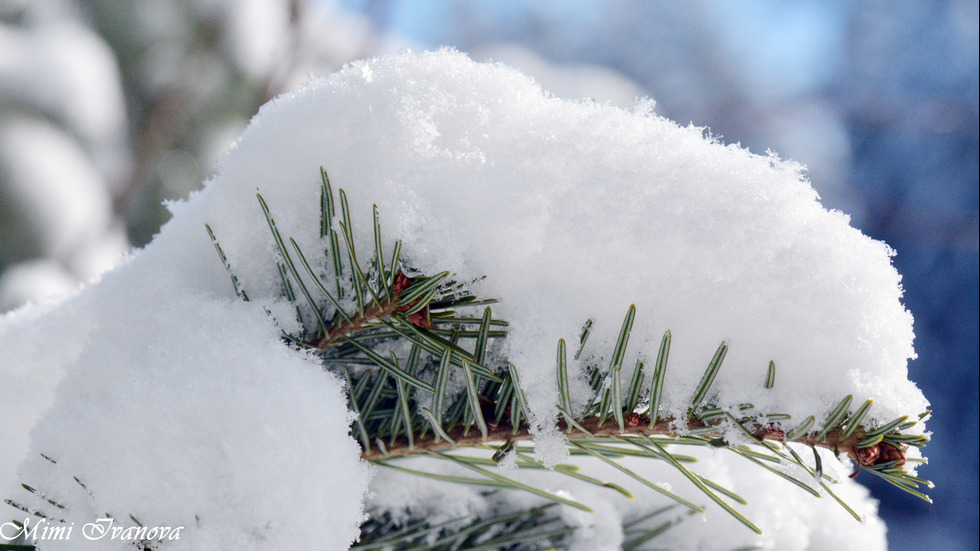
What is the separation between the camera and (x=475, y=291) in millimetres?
311

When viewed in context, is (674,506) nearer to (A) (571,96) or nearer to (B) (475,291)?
(B) (475,291)

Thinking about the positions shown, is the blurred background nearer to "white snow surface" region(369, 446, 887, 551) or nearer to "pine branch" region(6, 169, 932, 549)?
"white snow surface" region(369, 446, 887, 551)

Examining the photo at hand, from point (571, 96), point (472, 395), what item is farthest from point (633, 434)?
point (571, 96)

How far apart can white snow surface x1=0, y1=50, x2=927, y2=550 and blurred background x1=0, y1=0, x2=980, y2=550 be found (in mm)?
1329

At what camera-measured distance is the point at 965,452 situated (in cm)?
182

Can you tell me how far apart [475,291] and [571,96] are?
4.85 feet

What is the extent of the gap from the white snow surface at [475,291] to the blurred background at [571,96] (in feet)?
4.36

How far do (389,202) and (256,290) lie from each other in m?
0.11

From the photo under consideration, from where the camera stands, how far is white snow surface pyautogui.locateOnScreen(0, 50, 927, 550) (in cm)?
27

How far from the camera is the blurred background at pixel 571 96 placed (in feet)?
5.26

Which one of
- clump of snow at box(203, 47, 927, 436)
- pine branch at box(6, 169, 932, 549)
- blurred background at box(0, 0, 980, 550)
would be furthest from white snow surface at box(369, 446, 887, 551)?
blurred background at box(0, 0, 980, 550)

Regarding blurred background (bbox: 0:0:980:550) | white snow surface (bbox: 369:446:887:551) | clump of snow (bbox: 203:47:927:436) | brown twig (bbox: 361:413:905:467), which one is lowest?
white snow surface (bbox: 369:446:887:551)

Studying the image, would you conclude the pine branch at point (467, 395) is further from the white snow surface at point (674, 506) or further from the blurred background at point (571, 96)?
the blurred background at point (571, 96)

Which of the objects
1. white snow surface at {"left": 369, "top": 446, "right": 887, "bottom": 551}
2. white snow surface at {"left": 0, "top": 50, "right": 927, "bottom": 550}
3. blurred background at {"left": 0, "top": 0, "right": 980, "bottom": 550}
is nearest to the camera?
white snow surface at {"left": 0, "top": 50, "right": 927, "bottom": 550}
